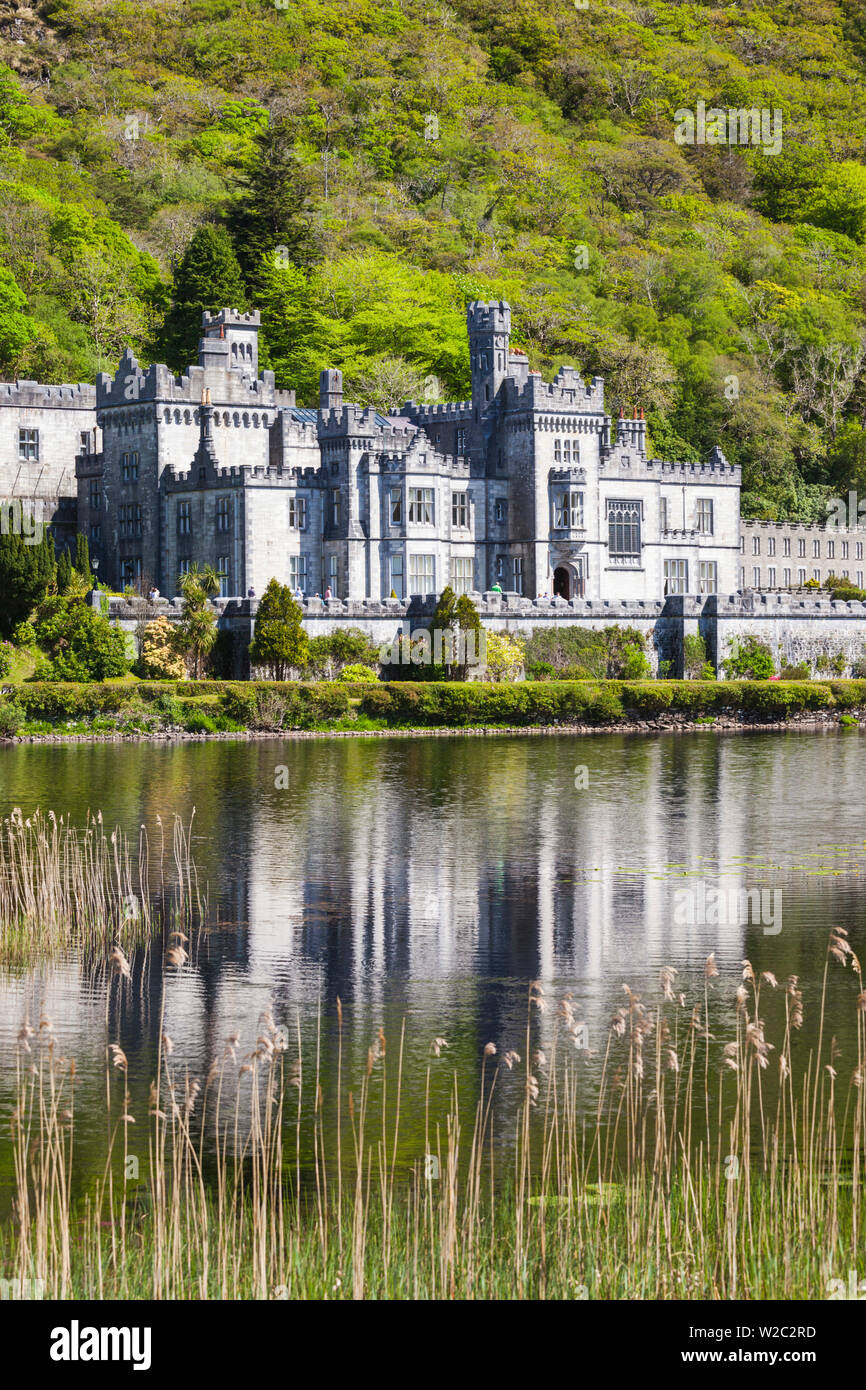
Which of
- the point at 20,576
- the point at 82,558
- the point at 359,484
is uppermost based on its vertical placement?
the point at 359,484

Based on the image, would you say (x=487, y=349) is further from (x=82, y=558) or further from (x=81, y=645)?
(x=81, y=645)

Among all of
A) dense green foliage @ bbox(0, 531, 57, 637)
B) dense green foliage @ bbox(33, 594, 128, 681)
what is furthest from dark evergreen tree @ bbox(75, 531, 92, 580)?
dense green foliage @ bbox(33, 594, 128, 681)

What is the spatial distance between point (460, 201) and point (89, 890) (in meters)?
98.1

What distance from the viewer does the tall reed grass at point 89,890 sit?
83.5ft

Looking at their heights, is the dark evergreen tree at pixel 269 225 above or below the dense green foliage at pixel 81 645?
above

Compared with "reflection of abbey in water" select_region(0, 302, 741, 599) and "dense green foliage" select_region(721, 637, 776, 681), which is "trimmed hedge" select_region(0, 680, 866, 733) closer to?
"dense green foliage" select_region(721, 637, 776, 681)

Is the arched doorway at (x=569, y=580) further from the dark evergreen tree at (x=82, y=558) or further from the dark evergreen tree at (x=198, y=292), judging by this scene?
the dark evergreen tree at (x=198, y=292)

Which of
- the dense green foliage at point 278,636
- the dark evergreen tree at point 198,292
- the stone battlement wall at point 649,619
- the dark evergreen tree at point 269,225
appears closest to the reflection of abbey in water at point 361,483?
the stone battlement wall at point 649,619

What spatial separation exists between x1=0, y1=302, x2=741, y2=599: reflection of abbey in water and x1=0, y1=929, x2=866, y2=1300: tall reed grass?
5311 centimetres

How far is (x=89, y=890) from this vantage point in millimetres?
28281

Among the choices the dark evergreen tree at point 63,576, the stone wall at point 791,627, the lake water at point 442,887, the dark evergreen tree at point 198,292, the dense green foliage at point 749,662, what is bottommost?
the lake water at point 442,887

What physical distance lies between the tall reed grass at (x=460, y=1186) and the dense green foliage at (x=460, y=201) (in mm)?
72648

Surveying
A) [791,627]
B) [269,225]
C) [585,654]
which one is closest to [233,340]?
[585,654]
